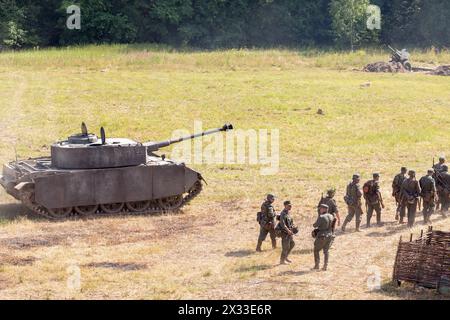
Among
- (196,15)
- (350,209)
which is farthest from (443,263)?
(196,15)

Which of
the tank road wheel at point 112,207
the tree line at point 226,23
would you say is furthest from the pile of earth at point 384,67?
the tank road wheel at point 112,207

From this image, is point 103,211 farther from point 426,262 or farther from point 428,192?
point 426,262

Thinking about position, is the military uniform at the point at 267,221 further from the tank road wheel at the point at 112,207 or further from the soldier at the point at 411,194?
the tank road wheel at the point at 112,207

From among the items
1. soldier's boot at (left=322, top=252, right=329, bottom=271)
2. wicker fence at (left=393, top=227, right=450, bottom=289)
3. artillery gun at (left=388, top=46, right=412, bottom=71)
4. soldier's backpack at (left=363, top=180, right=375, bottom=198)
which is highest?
artillery gun at (left=388, top=46, right=412, bottom=71)

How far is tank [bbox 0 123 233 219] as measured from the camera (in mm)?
26891

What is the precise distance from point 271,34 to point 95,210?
188 ft

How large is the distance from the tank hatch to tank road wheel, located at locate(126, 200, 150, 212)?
4.14ft

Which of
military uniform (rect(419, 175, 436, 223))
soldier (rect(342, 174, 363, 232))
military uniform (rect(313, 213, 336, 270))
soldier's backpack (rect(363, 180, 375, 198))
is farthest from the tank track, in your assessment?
military uniform (rect(313, 213, 336, 270))

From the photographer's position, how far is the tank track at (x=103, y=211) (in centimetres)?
2683

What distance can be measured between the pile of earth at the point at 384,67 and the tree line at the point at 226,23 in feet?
53.4

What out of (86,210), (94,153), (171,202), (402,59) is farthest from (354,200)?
(402,59)

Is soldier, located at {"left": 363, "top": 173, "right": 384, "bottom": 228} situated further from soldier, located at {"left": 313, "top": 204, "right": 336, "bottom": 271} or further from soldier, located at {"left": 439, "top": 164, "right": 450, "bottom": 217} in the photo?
soldier, located at {"left": 313, "top": 204, "right": 336, "bottom": 271}
